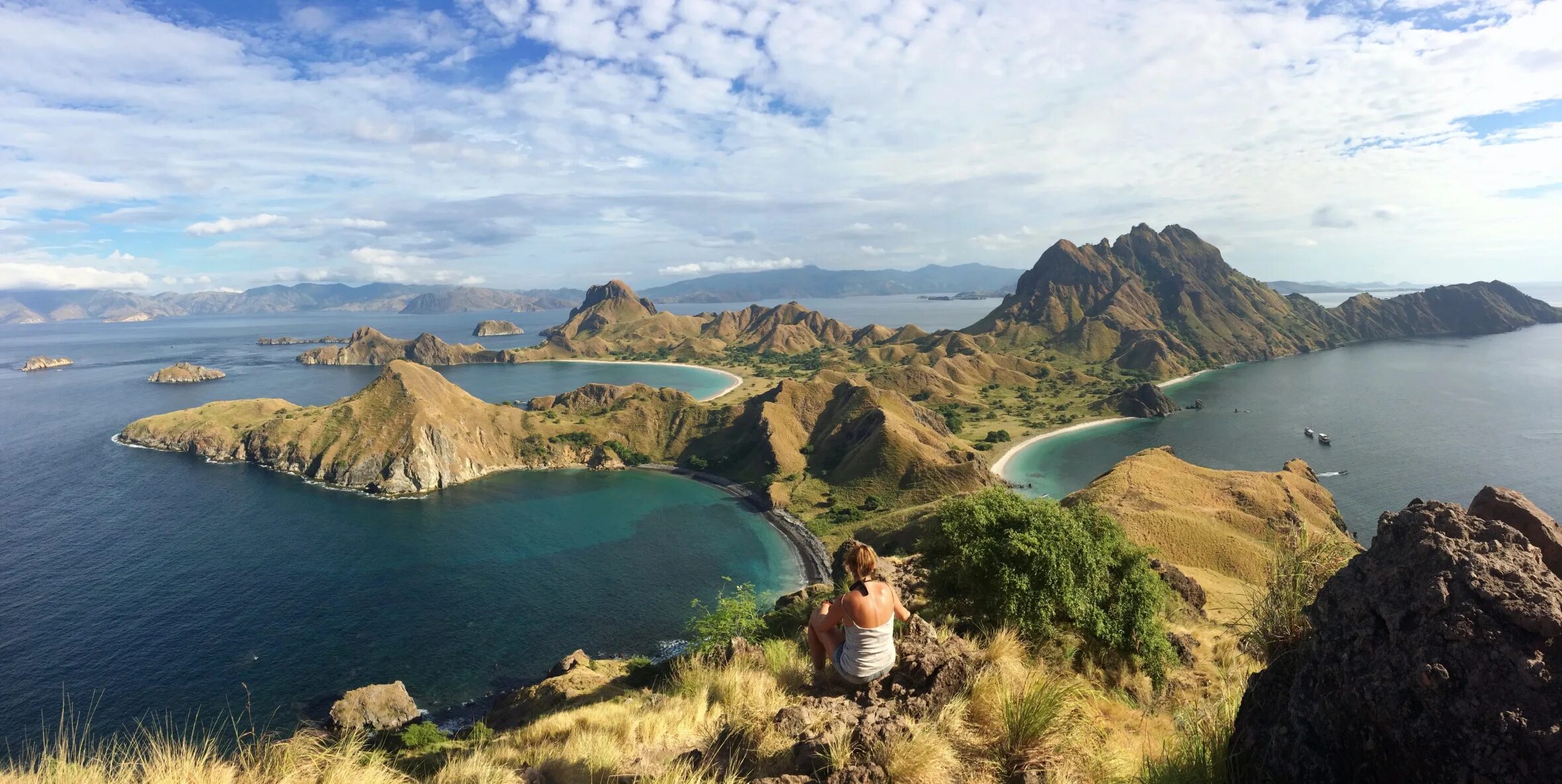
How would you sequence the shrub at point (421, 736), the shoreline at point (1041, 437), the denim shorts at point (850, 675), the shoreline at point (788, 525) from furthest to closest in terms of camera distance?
the shoreline at point (1041, 437), the shoreline at point (788, 525), the shrub at point (421, 736), the denim shorts at point (850, 675)

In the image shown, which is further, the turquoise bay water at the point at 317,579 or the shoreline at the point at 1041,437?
the shoreline at the point at 1041,437

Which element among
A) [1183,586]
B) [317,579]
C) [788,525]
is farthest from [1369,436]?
[317,579]

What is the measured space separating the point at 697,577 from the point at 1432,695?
62.8 meters

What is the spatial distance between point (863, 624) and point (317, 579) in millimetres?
73596

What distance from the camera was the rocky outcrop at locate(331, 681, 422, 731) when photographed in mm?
40000

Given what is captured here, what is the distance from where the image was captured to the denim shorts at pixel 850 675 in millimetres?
8914

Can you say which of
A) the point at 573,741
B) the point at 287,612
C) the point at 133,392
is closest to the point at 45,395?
the point at 133,392

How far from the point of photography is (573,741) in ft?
30.5

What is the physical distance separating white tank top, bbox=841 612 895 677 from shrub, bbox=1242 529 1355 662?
4455mm

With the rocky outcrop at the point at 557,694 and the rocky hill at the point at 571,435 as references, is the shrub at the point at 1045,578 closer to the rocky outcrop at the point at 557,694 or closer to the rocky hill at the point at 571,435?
the rocky outcrop at the point at 557,694

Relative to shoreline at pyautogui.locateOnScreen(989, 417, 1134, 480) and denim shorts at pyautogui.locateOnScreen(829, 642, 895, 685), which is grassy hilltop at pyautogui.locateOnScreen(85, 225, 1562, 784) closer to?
denim shorts at pyautogui.locateOnScreen(829, 642, 895, 685)

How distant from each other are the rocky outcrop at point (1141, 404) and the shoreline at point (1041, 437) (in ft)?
10.4

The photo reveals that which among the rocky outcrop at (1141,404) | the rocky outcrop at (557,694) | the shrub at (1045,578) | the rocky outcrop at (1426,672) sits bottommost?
the rocky outcrop at (557,694)

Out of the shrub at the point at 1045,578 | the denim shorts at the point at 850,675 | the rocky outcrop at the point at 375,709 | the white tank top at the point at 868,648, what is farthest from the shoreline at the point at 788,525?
the white tank top at the point at 868,648
